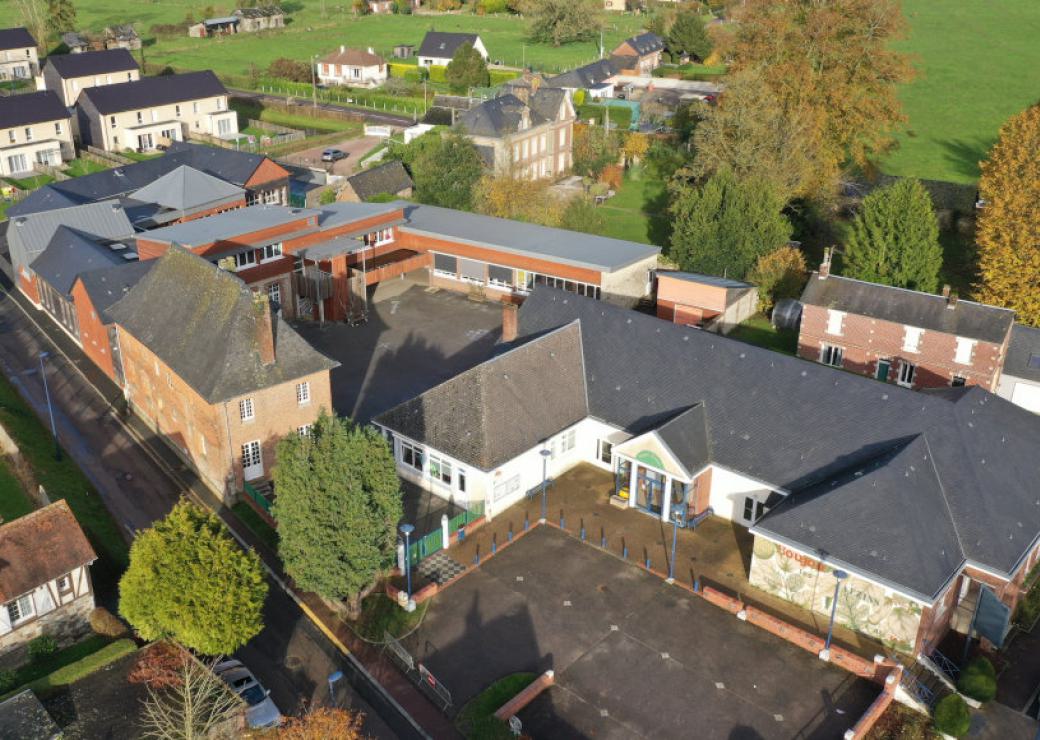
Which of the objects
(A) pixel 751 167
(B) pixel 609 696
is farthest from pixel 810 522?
(A) pixel 751 167

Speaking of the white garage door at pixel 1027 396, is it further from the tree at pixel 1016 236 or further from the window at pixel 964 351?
the tree at pixel 1016 236

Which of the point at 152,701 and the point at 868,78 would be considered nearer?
the point at 152,701

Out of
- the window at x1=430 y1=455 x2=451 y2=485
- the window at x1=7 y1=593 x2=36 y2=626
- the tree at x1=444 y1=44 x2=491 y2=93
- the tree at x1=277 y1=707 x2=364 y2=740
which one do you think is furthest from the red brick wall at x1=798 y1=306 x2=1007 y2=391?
the tree at x1=444 y1=44 x2=491 y2=93

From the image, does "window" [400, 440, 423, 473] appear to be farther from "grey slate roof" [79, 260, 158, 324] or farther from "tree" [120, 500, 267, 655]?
"grey slate roof" [79, 260, 158, 324]

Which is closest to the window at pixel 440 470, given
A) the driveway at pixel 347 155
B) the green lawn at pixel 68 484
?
the green lawn at pixel 68 484

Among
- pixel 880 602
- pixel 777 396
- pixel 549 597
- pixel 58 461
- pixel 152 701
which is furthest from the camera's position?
pixel 58 461

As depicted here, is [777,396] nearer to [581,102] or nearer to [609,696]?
[609,696]

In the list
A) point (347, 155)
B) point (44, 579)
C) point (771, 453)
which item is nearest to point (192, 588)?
point (44, 579)
